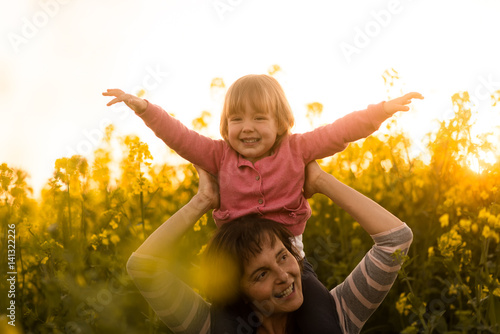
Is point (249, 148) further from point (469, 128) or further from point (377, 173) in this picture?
point (377, 173)

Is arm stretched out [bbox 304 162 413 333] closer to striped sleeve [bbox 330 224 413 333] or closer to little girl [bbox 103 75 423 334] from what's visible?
striped sleeve [bbox 330 224 413 333]

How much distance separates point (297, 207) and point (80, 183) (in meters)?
1.40

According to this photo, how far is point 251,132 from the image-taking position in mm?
2471

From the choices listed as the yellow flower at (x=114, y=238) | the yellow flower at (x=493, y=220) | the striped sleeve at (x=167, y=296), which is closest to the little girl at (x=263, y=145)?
the striped sleeve at (x=167, y=296)

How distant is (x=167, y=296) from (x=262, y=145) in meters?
0.69

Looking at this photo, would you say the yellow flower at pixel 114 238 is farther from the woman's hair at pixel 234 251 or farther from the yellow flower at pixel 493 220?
the yellow flower at pixel 493 220

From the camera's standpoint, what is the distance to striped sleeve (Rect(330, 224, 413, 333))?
7.61ft

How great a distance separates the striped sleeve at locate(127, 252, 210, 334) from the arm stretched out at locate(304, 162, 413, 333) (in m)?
0.54

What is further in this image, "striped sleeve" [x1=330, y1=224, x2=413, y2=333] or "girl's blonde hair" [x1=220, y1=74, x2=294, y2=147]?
"girl's blonde hair" [x1=220, y1=74, x2=294, y2=147]

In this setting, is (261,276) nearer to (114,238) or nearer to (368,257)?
(368,257)

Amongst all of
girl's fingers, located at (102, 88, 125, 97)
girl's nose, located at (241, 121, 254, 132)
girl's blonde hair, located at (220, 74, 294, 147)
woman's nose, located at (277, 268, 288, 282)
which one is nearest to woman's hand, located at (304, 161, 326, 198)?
girl's blonde hair, located at (220, 74, 294, 147)

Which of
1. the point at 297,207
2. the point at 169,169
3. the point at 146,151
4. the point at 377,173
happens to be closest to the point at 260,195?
the point at 297,207

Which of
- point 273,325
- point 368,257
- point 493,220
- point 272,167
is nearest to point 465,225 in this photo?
point 493,220

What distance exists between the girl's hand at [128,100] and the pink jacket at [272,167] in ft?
0.17
